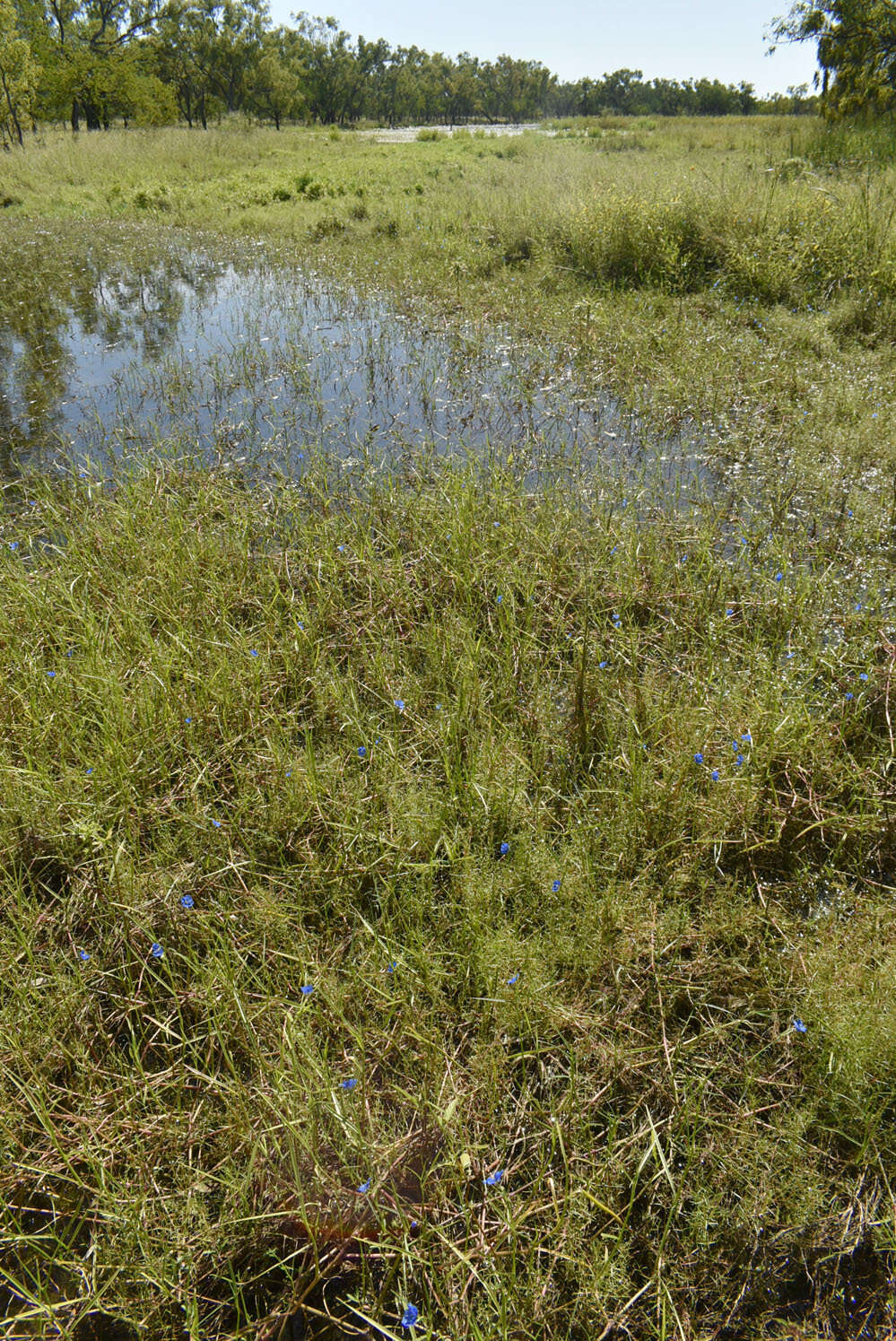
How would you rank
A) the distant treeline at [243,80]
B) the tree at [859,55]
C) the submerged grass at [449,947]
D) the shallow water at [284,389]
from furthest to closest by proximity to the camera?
the distant treeline at [243,80], the tree at [859,55], the shallow water at [284,389], the submerged grass at [449,947]

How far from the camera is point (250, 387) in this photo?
253 inches

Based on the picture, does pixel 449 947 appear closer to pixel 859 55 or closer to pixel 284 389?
pixel 284 389

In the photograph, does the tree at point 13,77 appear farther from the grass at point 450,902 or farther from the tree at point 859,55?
the grass at point 450,902

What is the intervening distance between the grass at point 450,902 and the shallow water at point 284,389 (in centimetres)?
61

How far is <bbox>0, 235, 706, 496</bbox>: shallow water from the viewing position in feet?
17.2

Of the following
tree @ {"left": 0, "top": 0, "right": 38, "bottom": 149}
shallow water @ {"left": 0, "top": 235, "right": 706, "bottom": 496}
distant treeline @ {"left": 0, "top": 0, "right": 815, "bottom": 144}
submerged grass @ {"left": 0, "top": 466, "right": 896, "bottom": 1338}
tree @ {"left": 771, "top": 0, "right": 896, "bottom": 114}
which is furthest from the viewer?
distant treeline @ {"left": 0, "top": 0, "right": 815, "bottom": 144}

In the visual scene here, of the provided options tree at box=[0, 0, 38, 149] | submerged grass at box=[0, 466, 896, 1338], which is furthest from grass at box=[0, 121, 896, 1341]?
tree at box=[0, 0, 38, 149]

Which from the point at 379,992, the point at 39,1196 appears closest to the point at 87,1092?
the point at 39,1196

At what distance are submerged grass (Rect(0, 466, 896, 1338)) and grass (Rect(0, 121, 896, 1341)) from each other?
1cm

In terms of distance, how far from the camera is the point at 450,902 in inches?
90.7

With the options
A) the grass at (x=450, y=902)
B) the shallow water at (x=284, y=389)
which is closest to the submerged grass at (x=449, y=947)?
the grass at (x=450, y=902)

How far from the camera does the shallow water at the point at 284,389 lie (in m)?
5.24

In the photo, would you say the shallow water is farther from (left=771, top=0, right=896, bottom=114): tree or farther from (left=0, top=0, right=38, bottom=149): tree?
(left=0, top=0, right=38, bottom=149): tree

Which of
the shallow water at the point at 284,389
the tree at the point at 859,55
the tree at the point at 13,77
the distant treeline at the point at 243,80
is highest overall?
the distant treeline at the point at 243,80
